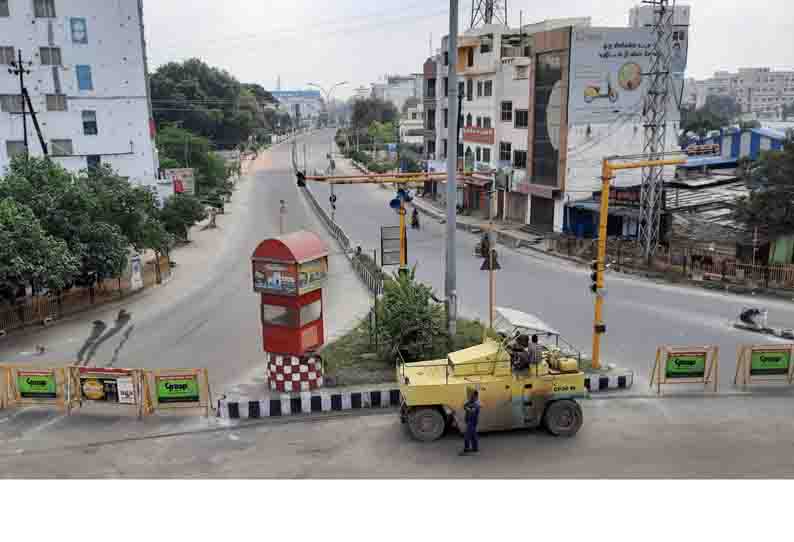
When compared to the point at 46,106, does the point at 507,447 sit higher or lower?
lower

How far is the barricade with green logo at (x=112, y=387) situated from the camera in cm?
1341

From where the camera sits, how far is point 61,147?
37938 millimetres

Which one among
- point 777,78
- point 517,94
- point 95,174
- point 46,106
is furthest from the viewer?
point 777,78

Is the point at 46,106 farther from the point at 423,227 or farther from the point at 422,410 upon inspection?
the point at 422,410

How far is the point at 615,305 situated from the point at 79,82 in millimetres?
31736

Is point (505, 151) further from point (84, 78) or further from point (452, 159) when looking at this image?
point (452, 159)

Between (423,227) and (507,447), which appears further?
(423,227)

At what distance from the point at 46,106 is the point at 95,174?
15.5 meters

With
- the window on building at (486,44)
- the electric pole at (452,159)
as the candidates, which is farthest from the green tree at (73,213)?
the window on building at (486,44)

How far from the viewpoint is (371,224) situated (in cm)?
4275

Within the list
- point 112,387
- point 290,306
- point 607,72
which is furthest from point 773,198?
point 112,387

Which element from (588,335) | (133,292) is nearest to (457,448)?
(588,335)

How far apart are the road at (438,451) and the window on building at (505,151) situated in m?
30.1

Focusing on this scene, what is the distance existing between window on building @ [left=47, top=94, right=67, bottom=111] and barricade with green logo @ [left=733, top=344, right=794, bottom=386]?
121 ft
